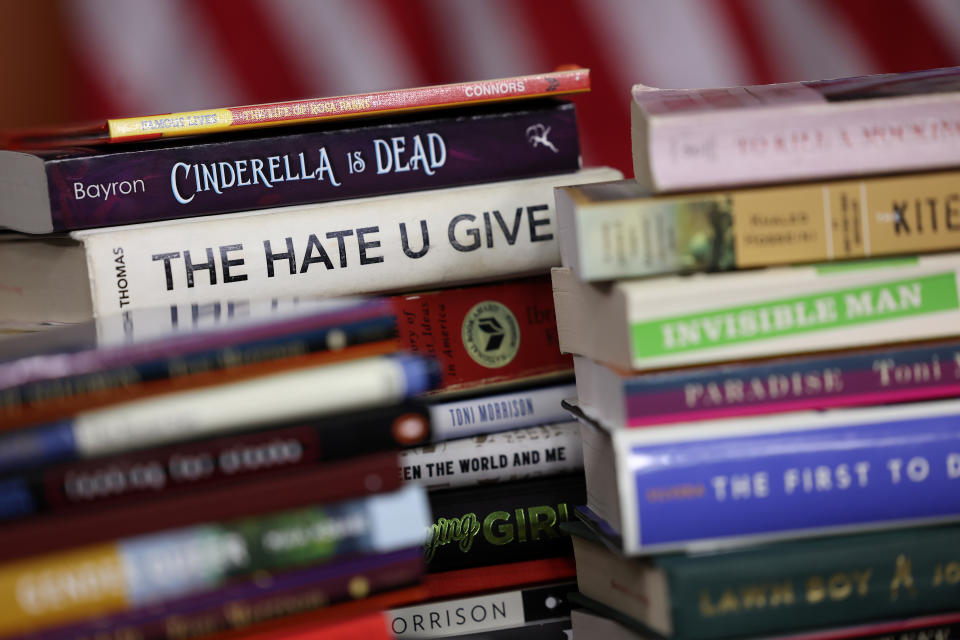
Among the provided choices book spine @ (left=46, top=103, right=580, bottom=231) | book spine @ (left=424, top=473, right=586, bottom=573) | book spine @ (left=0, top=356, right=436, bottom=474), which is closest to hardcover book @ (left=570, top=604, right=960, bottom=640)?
book spine @ (left=424, top=473, right=586, bottom=573)

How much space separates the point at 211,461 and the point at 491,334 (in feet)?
1.00

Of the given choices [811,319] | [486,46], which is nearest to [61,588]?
[811,319]

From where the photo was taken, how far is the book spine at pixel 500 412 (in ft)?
2.42

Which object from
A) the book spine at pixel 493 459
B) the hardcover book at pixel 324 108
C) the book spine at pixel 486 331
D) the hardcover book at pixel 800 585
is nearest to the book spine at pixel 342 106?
the hardcover book at pixel 324 108

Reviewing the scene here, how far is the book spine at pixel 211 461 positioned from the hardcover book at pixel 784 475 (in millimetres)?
129

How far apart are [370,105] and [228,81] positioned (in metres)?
0.41

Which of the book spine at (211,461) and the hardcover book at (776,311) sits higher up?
the hardcover book at (776,311)

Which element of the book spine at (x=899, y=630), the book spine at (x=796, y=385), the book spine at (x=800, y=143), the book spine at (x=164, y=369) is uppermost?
the book spine at (x=800, y=143)

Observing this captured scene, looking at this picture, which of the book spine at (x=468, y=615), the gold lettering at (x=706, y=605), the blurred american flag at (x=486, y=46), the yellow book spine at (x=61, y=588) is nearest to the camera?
the yellow book spine at (x=61, y=588)

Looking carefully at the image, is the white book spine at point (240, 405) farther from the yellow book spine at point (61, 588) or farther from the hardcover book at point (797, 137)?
the hardcover book at point (797, 137)

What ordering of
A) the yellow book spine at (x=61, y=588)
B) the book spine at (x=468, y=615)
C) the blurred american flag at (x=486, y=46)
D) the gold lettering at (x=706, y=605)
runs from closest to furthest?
1. the yellow book spine at (x=61, y=588)
2. the gold lettering at (x=706, y=605)
3. the book spine at (x=468, y=615)
4. the blurred american flag at (x=486, y=46)

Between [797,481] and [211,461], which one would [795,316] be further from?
[211,461]

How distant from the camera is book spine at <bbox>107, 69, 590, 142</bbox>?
0.70 meters

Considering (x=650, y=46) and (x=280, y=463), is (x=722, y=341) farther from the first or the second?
(x=650, y=46)
